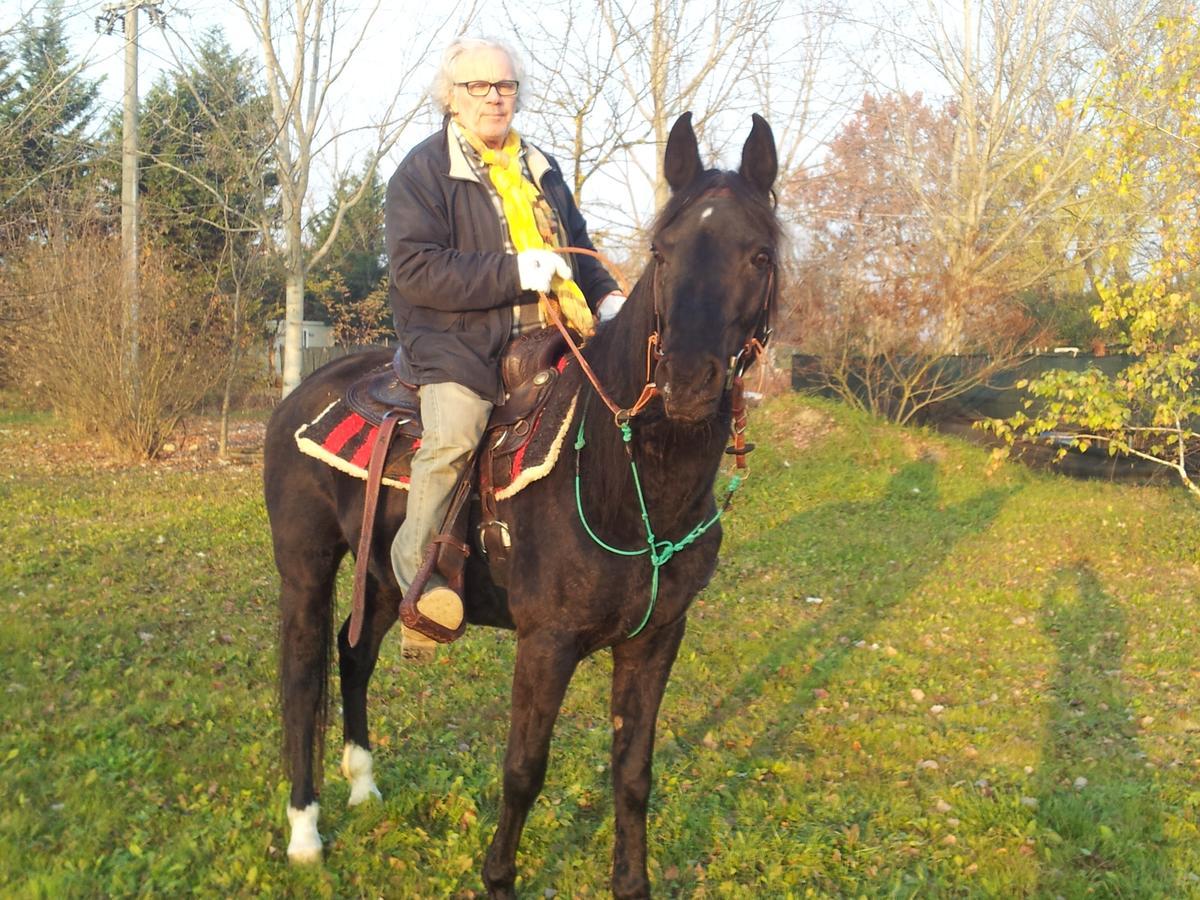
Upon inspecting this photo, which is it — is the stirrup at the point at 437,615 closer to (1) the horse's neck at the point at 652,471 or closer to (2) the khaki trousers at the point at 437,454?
(2) the khaki trousers at the point at 437,454

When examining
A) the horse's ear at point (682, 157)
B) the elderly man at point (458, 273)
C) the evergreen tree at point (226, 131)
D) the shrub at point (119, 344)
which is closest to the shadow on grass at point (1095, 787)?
the elderly man at point (458, 273)

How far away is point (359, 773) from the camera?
182 inches

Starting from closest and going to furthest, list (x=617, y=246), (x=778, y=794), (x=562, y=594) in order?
(x=562, y=594), (x=778, y=794), (x=617, y=246)

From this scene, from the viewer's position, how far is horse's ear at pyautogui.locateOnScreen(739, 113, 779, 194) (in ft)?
9.79

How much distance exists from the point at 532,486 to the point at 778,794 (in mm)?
2467

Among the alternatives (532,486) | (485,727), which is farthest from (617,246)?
(532,486)

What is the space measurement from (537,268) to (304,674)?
7.65 ft

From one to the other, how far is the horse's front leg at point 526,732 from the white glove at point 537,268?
3.99 ft

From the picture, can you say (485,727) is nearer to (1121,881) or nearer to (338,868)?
(338,868)

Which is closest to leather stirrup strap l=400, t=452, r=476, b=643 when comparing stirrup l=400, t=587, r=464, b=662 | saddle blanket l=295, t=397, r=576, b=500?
stirrup l=400, t=587, r=464, b=662

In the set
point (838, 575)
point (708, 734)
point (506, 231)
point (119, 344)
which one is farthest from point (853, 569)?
point (119, 344)

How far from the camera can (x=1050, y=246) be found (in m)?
20.2

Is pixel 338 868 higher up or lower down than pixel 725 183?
lower down

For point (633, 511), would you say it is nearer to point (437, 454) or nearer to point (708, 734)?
point (437, 454)
